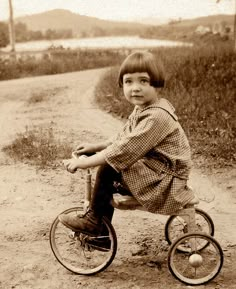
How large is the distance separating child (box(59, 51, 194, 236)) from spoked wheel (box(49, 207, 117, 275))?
0.96ft

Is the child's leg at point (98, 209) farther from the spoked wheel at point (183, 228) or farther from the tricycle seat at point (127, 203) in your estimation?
the spoked wheel at point (183, 228)

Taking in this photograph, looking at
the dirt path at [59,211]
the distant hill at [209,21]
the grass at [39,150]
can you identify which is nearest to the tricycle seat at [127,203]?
the dirt path at [59,211]

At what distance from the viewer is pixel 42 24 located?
85.5ft

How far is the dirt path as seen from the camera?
3.30m

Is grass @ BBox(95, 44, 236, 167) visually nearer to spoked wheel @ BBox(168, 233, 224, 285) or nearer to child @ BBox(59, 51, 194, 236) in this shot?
spoked wheel @ BBox(168, 233, 224, 285)

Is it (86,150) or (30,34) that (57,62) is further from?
(86,150)

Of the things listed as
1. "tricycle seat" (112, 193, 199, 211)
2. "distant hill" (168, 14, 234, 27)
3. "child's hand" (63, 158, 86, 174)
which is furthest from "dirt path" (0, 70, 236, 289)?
"distant hill" (168, 14, 234, 27)

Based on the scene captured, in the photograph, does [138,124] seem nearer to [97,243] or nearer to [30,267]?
[97,243]

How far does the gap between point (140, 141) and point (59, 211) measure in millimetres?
1908

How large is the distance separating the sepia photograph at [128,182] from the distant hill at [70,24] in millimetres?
16008

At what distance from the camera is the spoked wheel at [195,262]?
312 cm

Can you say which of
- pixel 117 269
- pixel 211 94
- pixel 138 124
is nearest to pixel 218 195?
pixel 117 269

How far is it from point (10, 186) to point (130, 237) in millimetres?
1929

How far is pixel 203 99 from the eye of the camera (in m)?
8.13
